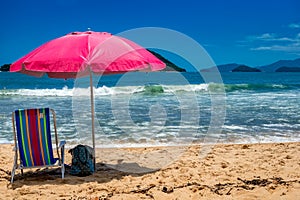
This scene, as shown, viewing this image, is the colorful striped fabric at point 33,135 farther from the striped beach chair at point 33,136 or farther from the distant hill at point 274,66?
the distant hill at point 274,66

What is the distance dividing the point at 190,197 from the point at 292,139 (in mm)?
4437

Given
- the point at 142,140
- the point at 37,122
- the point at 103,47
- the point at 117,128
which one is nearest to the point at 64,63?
the point at 103,47

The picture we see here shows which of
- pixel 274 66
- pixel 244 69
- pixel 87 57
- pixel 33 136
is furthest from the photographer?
pixel 274 66

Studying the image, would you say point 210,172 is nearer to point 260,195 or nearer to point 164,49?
point 260,195

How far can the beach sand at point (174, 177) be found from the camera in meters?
4.00

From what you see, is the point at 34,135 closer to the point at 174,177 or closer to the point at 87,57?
the point at 87,57

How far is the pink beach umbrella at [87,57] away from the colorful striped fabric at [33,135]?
0.56 m

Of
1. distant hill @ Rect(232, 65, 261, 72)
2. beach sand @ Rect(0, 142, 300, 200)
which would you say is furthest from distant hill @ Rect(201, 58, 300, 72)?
beach sand @ Rect(0, 142, 300, 200)

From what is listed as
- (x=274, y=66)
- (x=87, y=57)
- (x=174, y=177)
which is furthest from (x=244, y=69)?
(x=87, y=57)

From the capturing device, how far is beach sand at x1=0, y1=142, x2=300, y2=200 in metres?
4.00

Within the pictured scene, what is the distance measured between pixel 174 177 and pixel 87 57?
196cm

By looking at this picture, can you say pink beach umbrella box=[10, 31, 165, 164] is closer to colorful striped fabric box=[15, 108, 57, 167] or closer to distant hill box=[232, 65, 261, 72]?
colorful striped fabric box=[15, 108, 57, 167]

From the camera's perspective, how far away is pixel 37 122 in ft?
14.4

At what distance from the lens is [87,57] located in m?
4.15
